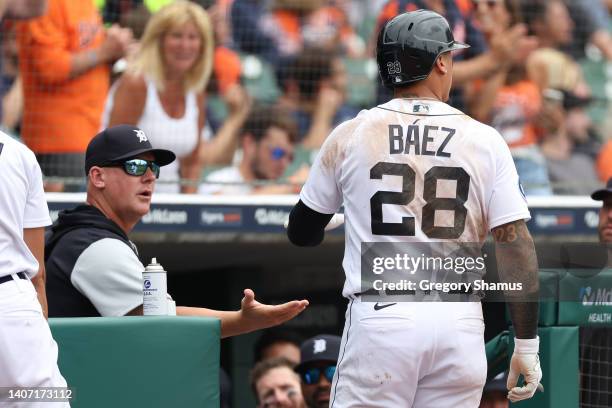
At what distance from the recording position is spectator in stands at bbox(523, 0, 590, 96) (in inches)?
378

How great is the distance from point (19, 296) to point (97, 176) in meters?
1.28

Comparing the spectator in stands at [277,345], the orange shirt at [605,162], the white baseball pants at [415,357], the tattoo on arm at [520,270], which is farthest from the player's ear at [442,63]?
the orange shirt at [605,162]

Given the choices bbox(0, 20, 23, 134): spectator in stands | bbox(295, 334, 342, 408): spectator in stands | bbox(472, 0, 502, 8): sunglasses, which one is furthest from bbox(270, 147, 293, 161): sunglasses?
bbox(295, 334, 342, 408): spectator in stands

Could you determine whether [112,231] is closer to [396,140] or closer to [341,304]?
[396,140]

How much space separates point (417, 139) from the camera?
3699mm

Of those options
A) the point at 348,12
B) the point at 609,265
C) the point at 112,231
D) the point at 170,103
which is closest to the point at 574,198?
the point at 348,12

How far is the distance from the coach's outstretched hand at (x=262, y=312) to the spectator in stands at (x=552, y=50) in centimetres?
581

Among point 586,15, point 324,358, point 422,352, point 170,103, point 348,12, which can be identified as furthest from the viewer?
point 586,15

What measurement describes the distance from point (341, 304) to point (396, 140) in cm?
569

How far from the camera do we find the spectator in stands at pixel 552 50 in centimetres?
959

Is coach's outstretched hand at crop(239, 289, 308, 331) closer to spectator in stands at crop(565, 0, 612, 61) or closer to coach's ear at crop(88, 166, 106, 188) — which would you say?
coach's ear at crop(88, 166, 106, 188)

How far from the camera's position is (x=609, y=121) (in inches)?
393

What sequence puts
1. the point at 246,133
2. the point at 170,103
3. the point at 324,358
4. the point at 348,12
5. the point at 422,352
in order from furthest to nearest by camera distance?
the point at 348,12, the point at 246,133, the point at 170,103, the point at 324,358, the point at 422,352

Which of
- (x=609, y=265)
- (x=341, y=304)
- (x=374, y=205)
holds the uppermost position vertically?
(x=374, y=205)
